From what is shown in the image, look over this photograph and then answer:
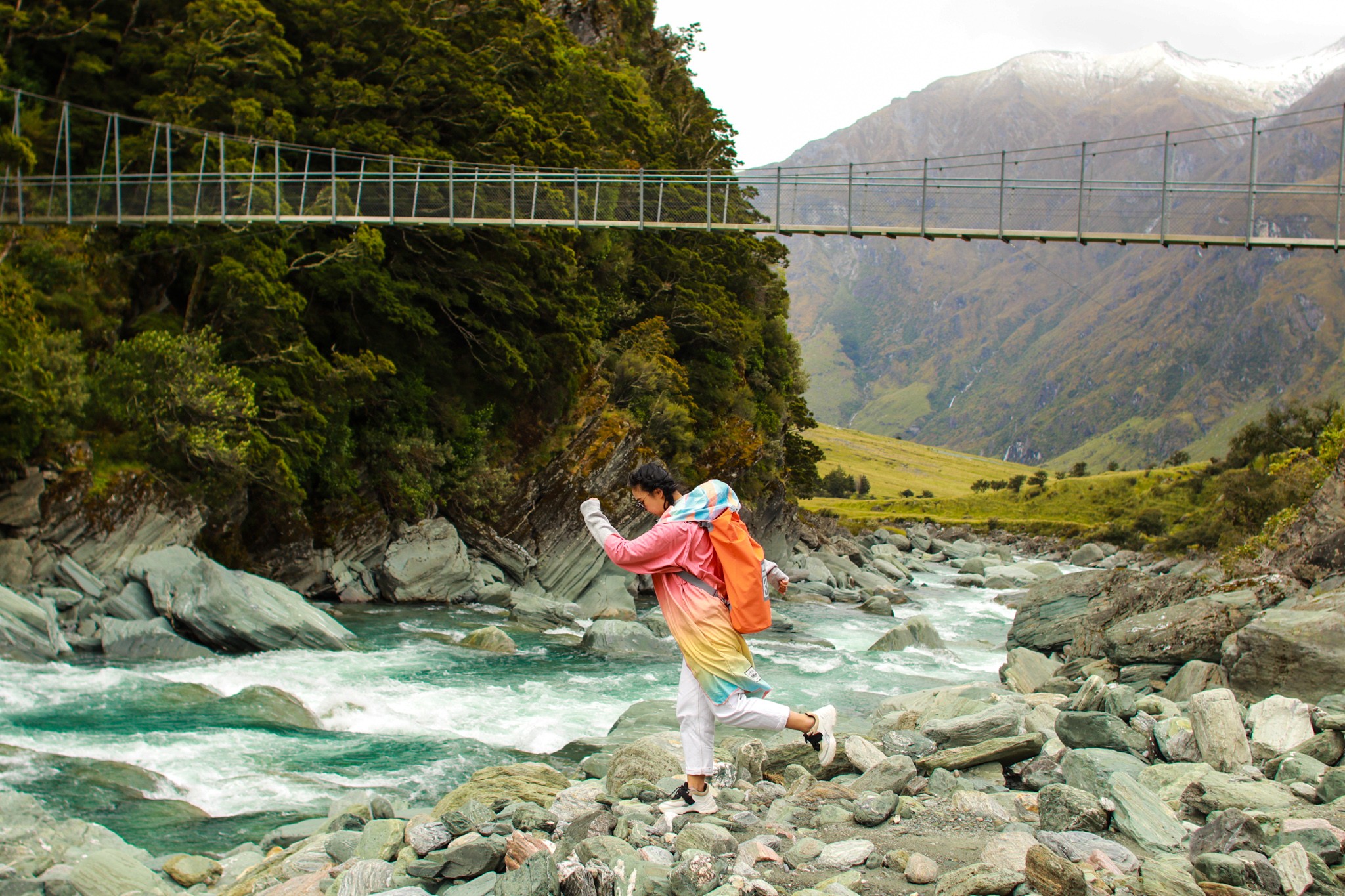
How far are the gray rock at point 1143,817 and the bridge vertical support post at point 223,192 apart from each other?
23.1 m

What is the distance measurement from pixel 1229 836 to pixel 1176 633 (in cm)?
1011

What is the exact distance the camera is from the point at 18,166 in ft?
79.5

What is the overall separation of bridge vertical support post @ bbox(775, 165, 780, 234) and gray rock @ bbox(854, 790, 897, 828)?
19274 mm

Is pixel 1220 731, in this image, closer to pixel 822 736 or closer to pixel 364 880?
pixel 822 736

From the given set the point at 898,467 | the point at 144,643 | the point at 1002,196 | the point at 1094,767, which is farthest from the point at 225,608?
the point at 898,467

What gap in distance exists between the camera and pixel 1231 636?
13953 mm

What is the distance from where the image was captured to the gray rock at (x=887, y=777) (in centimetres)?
812

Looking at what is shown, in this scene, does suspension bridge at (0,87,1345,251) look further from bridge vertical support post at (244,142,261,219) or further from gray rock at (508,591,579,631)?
gray rock at (508,591,579,631)

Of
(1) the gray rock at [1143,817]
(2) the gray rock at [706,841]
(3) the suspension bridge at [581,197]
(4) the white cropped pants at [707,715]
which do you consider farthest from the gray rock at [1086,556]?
(2) the gray rock at [706,841]

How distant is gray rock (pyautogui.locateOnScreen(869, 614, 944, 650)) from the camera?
2498cm

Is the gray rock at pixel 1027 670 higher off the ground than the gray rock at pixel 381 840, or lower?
lower

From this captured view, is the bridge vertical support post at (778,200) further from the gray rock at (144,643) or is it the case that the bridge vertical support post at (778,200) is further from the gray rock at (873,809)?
the gray rock at (873,809)

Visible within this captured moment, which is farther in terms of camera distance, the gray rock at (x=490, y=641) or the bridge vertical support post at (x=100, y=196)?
the bridge vertical support post at (x=100, y=196)

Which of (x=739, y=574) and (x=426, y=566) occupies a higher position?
(x=739, y=574)
